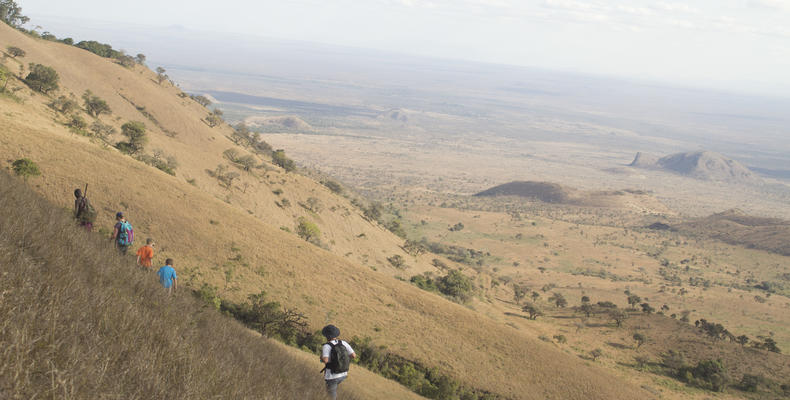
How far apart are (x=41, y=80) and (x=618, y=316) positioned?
50605mm

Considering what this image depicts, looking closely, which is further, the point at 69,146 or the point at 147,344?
A: the point at 69,146

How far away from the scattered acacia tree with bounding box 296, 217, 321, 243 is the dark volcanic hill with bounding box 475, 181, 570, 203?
83.4 meters

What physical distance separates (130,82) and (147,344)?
61786mm

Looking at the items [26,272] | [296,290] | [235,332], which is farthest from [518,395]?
[26,272]

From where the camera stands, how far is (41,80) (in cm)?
3572

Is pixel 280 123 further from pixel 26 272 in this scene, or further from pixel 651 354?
pixel 26 272

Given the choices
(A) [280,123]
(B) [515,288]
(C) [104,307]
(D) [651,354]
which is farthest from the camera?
(A) [280,123]

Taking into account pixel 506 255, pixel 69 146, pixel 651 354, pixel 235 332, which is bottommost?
pixel 506 255

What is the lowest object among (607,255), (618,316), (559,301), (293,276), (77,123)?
(607,255)

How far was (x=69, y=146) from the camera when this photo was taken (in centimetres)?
1906

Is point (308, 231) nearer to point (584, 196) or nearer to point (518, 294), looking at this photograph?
point (518, 294)

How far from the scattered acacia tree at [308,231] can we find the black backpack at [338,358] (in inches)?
972

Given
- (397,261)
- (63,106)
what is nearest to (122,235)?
(397,261)

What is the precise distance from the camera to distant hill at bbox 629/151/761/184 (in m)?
178
